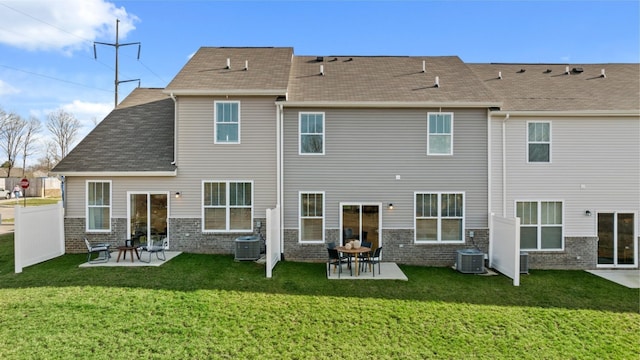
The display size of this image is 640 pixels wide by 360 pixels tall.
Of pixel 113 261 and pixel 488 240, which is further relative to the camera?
pixel 488 240

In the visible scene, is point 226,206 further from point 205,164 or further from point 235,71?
point 235,71

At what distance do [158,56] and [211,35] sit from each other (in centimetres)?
529

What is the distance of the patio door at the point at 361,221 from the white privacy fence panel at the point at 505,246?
12.9 feet

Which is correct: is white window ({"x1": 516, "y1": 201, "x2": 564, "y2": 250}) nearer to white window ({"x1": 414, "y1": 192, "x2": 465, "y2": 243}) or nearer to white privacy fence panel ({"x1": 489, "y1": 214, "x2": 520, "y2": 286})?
white privacy fence panel ({"x1": 489, "y1": 214, "x2": 520, "y2": 286})

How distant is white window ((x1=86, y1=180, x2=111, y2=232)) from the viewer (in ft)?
35.6

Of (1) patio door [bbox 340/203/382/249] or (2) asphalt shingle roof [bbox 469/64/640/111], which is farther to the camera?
(2) asphalt shingle roof [bbox 469/64/640/111]

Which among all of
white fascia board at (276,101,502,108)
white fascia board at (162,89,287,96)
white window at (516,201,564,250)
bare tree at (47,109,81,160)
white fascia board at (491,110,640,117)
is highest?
bare tree at (47,109,81,160)

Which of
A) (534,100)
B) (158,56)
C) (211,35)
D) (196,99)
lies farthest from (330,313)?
(158,56)

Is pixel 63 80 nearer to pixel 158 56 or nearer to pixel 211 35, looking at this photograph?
pixel 158 56

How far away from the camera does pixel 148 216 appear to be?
10.9 m

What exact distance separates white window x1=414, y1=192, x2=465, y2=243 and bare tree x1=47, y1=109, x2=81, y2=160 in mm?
59655

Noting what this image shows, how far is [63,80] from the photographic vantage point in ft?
81.7

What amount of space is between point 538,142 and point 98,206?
52.6 ft

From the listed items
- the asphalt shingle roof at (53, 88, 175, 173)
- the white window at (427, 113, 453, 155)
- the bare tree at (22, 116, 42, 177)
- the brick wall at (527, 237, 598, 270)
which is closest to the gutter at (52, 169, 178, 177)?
the asphalt shingle roof at (53, 88, 175, 173)
